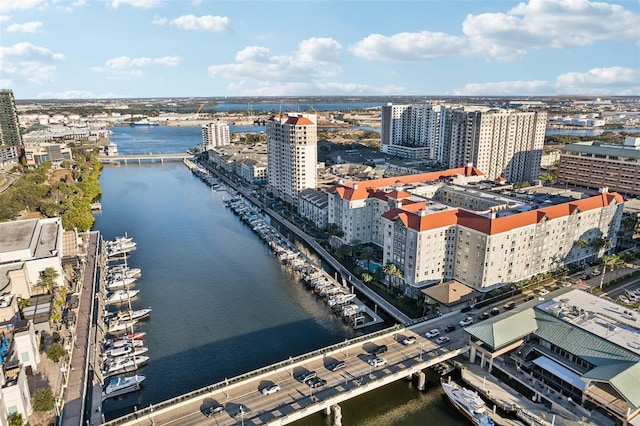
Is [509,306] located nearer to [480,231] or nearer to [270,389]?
[480,231]

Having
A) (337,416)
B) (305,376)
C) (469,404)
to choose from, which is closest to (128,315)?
(305,376)

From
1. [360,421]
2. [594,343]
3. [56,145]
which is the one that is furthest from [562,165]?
[56,145]

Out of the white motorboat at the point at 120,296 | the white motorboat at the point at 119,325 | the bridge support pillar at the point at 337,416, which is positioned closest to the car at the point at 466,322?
the bridge support pillar at the point at 337,416

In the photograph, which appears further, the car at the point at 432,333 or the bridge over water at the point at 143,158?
the bridge over water at the point at 143,158

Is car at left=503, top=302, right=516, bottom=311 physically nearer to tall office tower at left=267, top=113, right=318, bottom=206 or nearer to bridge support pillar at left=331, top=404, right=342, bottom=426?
bridge support pillar at left=331, top=404, right=342, bottom=426

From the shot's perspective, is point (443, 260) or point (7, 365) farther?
point (443, 260)

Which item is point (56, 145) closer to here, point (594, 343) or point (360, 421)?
point (360, 421)

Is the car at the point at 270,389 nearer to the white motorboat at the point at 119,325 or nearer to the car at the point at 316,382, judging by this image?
the car at the point at 316,382
